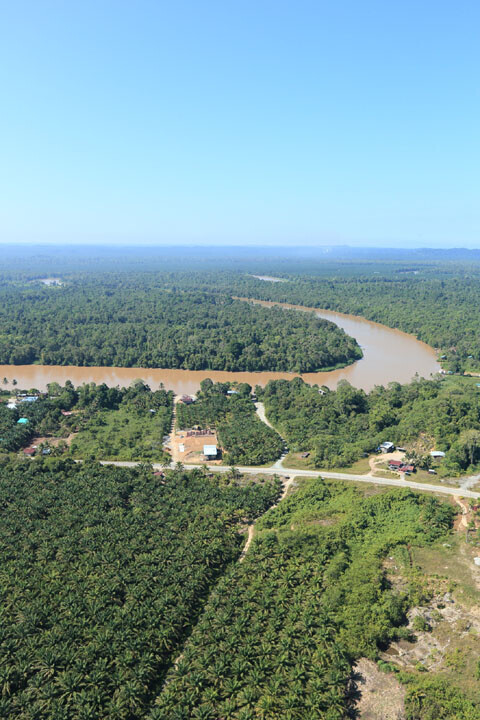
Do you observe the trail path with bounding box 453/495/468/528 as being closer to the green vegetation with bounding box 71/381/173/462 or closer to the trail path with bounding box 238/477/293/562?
the trail path with bounding box 238/477/293/562

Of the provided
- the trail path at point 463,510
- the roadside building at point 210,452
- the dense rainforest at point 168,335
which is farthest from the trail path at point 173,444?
the trail path at point 463,510

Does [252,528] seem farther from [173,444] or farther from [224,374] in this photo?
[224,374]

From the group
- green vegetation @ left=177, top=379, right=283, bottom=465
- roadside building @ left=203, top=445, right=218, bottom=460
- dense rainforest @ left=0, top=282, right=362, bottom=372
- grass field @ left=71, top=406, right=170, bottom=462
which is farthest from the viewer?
dense rainforest @ left=0, top=282, right=362, bottom=372

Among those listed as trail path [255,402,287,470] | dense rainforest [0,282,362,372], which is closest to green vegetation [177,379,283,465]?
trail path [255,402,287,470]

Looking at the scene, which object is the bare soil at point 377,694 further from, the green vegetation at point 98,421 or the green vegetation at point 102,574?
the green vegetation at point 98,421

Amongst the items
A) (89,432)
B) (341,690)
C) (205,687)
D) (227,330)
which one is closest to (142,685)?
(205,687)

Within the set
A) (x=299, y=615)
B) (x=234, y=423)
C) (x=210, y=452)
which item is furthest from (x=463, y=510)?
(x=234, y=423)
